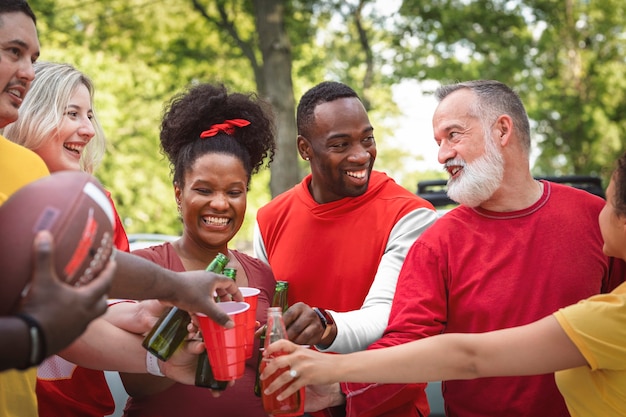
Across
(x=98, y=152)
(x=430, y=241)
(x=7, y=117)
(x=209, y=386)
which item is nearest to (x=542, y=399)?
(x=430, y=241)

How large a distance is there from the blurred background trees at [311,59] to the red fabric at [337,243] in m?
5.52

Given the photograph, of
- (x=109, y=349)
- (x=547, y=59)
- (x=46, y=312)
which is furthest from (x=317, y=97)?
(x=547, y=59)

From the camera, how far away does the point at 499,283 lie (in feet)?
10.0

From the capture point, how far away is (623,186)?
8.33 feet

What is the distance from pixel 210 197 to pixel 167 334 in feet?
2.64

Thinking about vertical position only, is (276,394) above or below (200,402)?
above

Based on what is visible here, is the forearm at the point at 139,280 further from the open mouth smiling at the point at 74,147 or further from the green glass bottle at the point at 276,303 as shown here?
the open mouth smiling at the point at 74,147

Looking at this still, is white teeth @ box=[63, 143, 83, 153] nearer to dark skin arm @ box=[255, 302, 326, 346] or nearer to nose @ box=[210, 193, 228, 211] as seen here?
nose @ box=[210, 193, 228, 211]

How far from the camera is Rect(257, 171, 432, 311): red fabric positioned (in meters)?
3.56

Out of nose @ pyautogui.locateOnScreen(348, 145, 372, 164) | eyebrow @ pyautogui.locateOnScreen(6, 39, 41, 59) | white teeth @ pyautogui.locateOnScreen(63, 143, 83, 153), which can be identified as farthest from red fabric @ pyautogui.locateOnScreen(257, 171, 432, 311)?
eyebrow @ pyautogui.locateOnScreen(6, 39, 41, 59)

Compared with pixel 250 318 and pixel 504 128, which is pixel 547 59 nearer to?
pixel 504 128

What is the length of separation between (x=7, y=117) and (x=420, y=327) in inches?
74.9

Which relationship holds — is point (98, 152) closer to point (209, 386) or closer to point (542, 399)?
point (209, 386)

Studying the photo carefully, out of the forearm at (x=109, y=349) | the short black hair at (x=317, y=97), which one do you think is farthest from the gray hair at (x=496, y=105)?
the forearm at (x=109, y=349)
